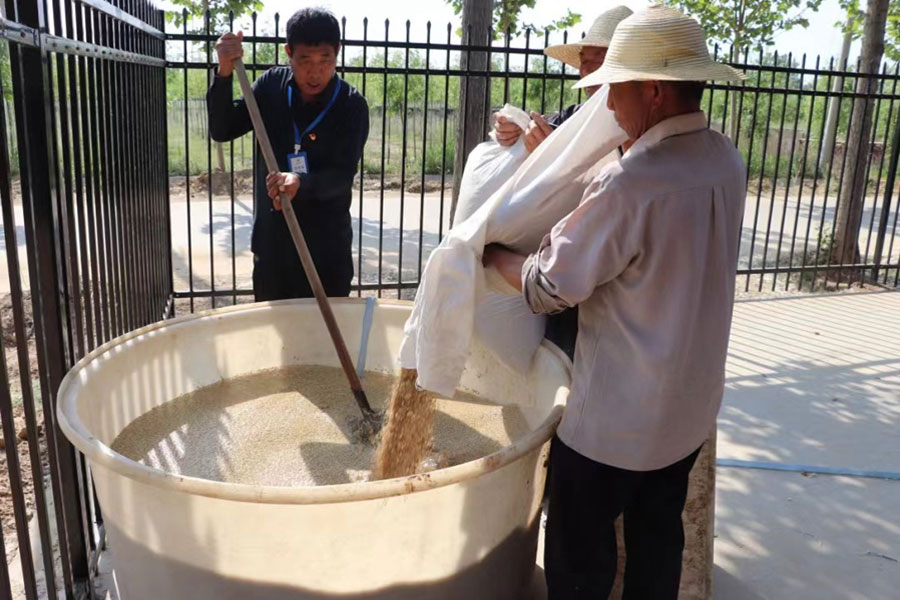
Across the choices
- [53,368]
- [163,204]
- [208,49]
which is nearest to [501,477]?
[53,368]

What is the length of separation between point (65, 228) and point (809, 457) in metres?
2.99

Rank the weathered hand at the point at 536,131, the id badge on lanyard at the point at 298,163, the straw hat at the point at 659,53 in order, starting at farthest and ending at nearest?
the id badge on lanyard at the point at 298,163, the weathered hand at the point at 536,131, the straw hat at the point at 659,53

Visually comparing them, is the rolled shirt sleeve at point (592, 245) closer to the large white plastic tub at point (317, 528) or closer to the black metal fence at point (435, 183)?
the large white plastic tub at point (317, 528)

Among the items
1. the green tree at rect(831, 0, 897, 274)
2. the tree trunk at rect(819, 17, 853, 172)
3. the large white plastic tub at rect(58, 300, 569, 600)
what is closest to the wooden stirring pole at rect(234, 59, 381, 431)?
the large white plastic tub at rect(58, 300, 569, 600)

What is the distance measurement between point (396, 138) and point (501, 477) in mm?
19946

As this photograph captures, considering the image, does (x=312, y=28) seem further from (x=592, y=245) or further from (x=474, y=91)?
(x=474, y=91)

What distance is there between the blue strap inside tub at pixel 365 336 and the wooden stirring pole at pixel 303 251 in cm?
24

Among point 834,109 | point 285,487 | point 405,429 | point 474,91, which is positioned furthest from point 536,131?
point 834,109

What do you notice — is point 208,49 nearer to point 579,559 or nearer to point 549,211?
point 549,211

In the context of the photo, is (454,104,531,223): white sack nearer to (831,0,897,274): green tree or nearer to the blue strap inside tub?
the blue strap inside tub

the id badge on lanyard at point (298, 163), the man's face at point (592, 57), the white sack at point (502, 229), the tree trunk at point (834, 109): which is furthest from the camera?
the tree trunk at point (834, 109)

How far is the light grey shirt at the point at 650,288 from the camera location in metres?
1.59

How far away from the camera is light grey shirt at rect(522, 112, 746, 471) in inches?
62.7

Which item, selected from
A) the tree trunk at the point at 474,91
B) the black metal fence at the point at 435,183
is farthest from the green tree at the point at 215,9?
the tree trunk at the point at 474,91
